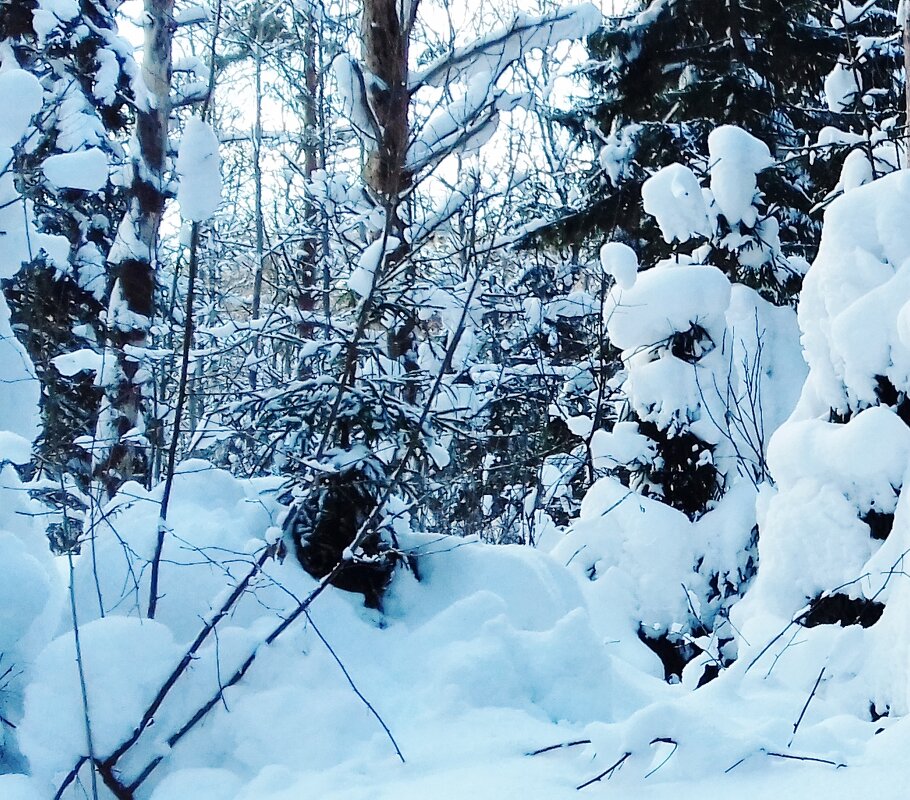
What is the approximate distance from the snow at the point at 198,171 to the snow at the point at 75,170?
0.88 metres

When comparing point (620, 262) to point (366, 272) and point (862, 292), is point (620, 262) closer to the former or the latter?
point (862, 292)

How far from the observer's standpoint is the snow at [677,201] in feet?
20.8

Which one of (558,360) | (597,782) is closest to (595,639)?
(597,782)

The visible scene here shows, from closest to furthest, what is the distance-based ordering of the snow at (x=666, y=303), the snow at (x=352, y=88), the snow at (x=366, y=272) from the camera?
the snow at (x=366, y=272) < the snow at (x=352, y=88) < the snow at (x=666, y=303)

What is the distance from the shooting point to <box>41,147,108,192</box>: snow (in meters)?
3.08

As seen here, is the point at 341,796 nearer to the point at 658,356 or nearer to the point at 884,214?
the point at 884,214

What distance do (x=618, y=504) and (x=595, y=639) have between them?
2.41 m

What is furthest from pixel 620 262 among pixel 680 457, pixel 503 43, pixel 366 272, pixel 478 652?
pixel 478 652

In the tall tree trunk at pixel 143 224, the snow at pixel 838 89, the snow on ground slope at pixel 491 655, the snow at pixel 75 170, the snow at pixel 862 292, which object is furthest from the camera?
the snow at pixel 838 89

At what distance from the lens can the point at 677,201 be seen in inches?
254

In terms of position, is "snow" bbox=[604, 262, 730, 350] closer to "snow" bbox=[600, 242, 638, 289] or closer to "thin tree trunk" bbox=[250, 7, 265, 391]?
"snow" bbox=[600, 242, 638, 289]

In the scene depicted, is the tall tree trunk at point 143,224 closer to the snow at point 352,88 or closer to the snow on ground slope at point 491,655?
the snow at point 352,88

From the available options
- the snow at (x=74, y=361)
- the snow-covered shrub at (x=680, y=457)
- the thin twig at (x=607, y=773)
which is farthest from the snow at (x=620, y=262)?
the thin twig at (x=607, y=773)

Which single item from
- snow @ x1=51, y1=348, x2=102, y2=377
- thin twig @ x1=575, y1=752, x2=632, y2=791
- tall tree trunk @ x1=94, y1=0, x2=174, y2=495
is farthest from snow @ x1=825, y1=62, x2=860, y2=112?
thin twig @ x1=575, y1=752, x2=632, y2=791
